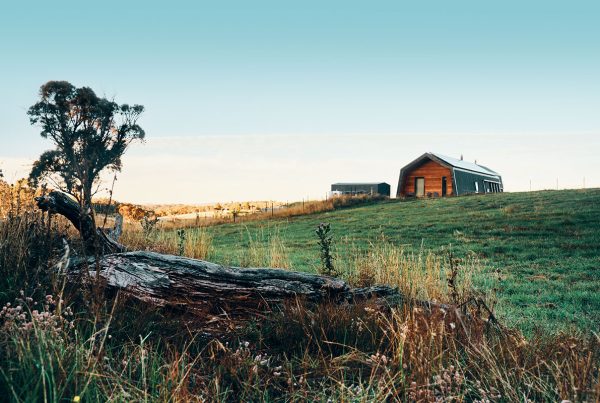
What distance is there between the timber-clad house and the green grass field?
5.53m

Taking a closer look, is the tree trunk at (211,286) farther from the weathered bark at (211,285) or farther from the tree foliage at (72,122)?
the tree foliage at (72,122)

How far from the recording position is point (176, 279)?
15.6 feet

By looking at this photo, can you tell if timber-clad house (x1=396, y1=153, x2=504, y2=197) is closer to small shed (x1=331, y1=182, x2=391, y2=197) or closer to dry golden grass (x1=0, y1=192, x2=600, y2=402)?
small shed (x1=331, y1=182, x2=391, y2=197)

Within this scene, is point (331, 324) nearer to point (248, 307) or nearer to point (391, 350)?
point (391, 350)

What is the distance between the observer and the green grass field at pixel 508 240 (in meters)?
8.08

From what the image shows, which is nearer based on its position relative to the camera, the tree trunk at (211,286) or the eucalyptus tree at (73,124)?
the tree trunk at (211,286)

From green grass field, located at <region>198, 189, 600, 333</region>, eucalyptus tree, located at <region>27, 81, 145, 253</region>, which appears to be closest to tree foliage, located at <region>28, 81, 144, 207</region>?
eucalyptus tree, located at <region>27, 81, 145, 253</region>

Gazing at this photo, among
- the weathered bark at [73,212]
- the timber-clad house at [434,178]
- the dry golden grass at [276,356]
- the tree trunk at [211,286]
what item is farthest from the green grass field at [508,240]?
the timber-clad house at [434,178]

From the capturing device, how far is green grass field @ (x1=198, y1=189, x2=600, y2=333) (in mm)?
8078

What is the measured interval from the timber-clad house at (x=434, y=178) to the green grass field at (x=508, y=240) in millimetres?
5532

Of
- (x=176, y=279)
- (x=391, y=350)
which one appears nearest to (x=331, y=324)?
(x=391, y=350)

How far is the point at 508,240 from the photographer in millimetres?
15258

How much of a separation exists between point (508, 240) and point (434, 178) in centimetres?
1987

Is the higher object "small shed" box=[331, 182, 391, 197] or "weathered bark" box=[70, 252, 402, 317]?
"small shed" box=[331, 182, 391, 197]
